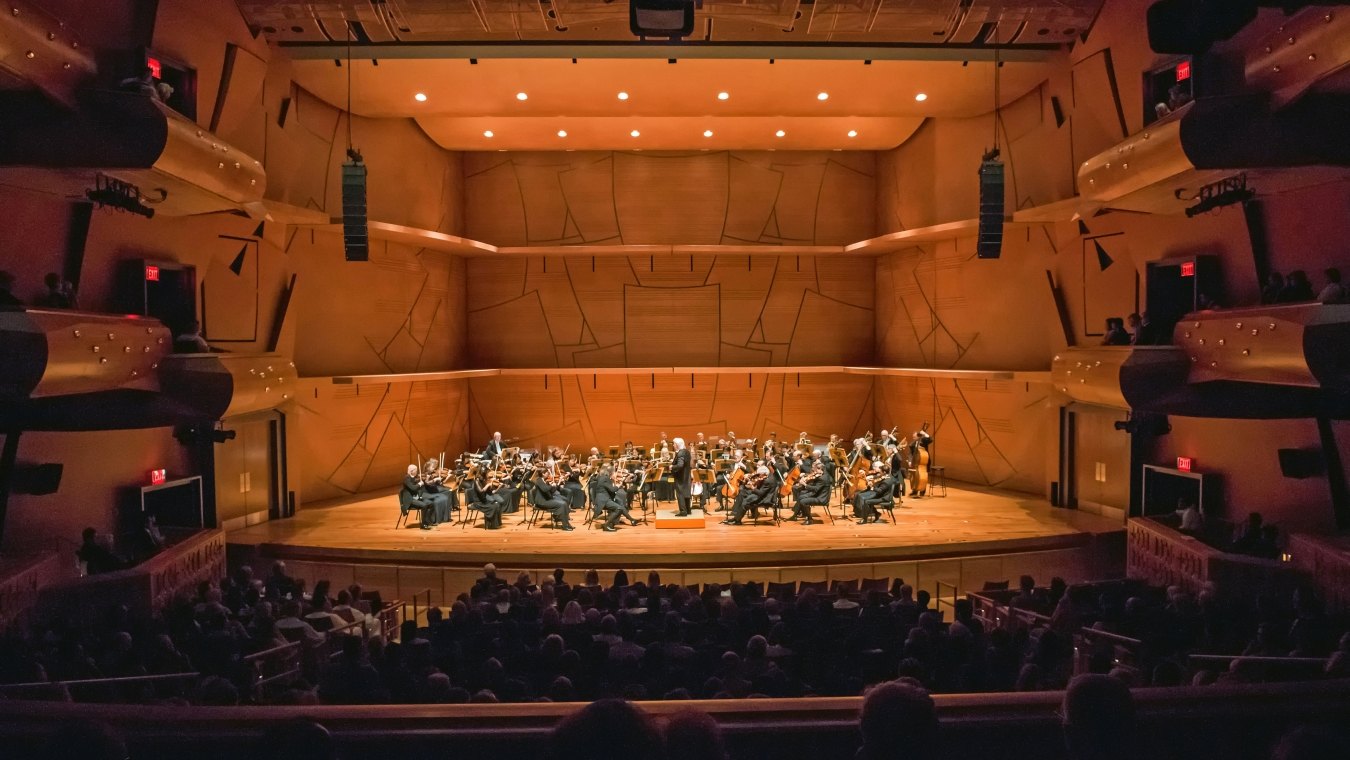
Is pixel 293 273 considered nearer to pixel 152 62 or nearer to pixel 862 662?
pixel 152 62

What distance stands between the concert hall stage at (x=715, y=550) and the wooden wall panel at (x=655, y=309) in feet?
19.2

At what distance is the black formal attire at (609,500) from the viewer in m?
10.9

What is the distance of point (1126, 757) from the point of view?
4.55 ft

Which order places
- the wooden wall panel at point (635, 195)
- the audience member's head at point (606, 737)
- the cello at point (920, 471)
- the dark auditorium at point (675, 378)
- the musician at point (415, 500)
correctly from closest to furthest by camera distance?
the audience member's head at point (606, 737) < the dark auditorium at point (675, 378) < the musician at point (415, 500) < the cello at point (920, 471) < the wooden wall panel at point (635, 195)

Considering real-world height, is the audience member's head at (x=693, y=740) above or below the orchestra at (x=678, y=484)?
above

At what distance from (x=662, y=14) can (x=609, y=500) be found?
22.5ft

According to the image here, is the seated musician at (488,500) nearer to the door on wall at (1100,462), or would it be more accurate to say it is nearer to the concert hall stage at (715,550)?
the concert hall stage at (715,550)

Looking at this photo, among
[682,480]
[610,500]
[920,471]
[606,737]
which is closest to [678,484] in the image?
[682,480]

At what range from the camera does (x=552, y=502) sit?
10844 mm

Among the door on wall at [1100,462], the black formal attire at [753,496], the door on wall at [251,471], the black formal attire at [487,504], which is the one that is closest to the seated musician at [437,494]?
the black formal attire at [487,504]

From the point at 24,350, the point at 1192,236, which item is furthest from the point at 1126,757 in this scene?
the point at 1192,236

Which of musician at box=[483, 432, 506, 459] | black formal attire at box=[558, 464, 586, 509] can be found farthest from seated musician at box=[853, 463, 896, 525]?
musician at box=[483, 432, 506, 459]

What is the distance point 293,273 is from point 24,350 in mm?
6380

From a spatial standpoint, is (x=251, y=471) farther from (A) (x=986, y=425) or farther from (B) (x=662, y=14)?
(A) (x=986, y=425)
